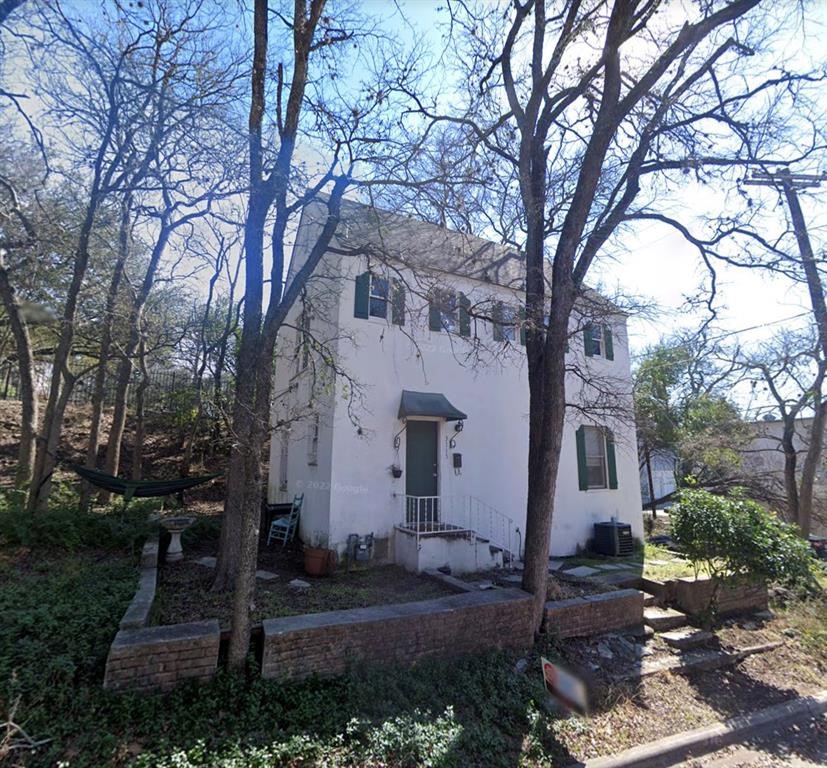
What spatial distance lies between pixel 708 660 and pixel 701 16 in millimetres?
8349

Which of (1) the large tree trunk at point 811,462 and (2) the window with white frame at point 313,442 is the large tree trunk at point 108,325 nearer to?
(2) the window with white frame at point 313,442

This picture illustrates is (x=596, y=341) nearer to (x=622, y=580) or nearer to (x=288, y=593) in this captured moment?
(x=622, y=580)

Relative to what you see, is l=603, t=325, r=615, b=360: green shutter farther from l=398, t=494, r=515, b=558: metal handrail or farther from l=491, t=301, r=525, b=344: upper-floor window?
l=398, t=494, r=515, b=558: metal handrail

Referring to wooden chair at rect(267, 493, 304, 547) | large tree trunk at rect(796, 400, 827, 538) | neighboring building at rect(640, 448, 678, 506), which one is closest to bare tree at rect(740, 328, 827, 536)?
large tree trunk at rect(796, 400, 827, 538)

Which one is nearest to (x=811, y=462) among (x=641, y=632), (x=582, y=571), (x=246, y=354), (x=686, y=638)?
(x=582, y=571)

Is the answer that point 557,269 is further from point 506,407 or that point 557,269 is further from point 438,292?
point 506,407

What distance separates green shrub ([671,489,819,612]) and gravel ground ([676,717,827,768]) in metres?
1.88

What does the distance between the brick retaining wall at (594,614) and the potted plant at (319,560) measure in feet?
11.1

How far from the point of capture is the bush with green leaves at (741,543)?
6000 millimetres

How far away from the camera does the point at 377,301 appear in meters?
8.58

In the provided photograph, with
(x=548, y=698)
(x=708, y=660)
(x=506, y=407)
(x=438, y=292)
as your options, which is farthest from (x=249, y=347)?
(x=708, y=660)

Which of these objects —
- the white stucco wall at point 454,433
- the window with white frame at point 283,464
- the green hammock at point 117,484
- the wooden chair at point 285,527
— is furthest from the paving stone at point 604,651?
the window with white frame at point 283,464

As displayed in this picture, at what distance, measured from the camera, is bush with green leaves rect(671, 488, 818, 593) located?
19.7 ft

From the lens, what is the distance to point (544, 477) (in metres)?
5.78
